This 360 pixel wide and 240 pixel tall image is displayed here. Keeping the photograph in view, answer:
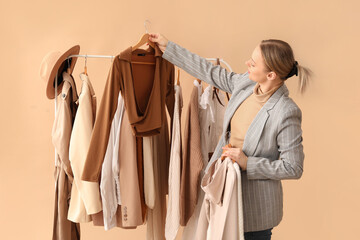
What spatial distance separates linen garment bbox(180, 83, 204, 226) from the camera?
2096mm

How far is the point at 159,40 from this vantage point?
6.59 feet

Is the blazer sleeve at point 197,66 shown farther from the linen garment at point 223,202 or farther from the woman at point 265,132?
the linen garment at point 223,202

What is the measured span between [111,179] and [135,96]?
487 millimetres

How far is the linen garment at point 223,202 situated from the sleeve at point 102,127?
1.86 ft

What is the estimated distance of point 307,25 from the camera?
2.84m

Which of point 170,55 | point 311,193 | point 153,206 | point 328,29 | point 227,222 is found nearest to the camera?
point 227,222

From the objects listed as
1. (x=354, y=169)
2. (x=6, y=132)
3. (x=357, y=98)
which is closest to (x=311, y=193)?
(x=354, y=169)

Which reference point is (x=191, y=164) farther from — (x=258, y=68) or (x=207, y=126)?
(x=258, y=68)

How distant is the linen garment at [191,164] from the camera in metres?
2.10

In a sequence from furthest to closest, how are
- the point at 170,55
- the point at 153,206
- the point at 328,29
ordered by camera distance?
the point at 328,29, the point at 153,206, the point at 170,55

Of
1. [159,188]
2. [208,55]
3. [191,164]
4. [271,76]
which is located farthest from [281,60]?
[208,55]

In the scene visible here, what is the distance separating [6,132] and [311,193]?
8.31 ft

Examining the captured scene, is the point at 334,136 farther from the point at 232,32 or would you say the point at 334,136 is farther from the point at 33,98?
the point at 33,98

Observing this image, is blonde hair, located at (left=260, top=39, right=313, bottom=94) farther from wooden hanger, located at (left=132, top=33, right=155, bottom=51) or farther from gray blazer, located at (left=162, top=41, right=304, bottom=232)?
wooden hanger, located at (left=132, top=33, right=155, bottom=51)
